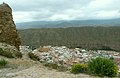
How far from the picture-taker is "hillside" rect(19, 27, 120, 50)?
332ft

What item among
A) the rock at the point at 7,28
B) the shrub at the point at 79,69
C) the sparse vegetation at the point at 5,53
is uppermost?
the rock at the point at 7,28

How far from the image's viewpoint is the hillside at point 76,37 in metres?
101

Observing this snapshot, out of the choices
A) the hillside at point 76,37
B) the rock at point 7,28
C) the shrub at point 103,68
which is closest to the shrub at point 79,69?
the shrub at point 103,68

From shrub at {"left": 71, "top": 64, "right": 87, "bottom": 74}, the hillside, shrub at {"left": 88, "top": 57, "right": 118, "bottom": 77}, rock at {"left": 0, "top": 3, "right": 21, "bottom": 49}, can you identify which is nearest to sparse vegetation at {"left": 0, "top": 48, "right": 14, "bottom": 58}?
rock at {"left": 0, "top": 3, "right": 21, "bottom": 49}

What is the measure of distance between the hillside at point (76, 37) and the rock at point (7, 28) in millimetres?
69512

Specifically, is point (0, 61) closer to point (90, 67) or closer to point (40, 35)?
point (90, 67)

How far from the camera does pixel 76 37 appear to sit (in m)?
115

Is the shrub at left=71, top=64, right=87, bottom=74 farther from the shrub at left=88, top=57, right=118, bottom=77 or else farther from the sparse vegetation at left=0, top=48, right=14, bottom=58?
the sparse vegetation at left=0, top=48, right=14, bottom=58

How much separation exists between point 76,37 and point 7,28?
89873 mm

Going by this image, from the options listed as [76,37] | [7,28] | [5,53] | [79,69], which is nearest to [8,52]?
[5,53]

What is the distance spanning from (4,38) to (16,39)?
118cm

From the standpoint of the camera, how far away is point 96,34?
122 meters

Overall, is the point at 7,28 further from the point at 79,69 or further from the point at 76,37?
the point at 76,37

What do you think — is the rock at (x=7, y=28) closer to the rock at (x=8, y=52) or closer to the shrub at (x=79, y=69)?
the rock at (x=8, y=52)
